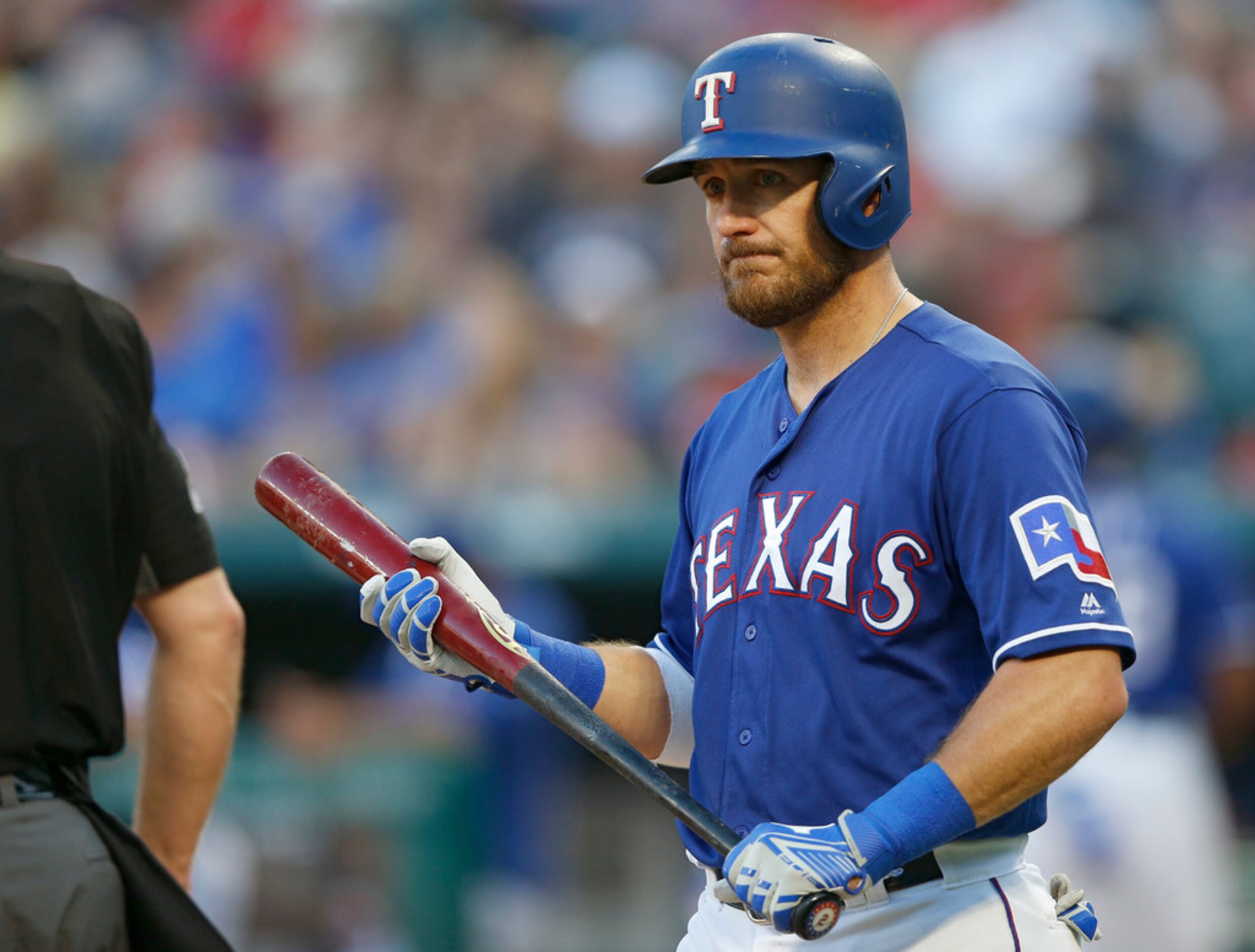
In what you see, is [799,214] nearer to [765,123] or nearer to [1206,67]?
[765,123]

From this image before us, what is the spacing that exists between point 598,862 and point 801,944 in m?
4.26

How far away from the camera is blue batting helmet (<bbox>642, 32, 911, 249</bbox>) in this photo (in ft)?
8.79

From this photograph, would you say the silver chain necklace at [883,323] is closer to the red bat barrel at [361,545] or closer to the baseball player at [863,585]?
the baseball player at [863,585]

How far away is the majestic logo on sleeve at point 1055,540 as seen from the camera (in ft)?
7.85

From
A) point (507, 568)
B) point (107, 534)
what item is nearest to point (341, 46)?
point (507, 568)

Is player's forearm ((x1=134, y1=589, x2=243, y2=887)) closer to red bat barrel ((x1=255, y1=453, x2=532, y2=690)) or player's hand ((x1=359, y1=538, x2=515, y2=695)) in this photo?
red bat barrel ((x1=255, y1=453, x2=532, y2=690))

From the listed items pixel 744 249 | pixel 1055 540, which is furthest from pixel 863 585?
pixel 744 249

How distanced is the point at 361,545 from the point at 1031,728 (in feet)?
3.73

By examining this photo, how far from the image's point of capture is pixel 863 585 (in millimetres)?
2564

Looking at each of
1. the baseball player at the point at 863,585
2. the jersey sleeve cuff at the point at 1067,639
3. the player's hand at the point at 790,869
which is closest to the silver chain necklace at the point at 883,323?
the baseball player at the point at 863,585

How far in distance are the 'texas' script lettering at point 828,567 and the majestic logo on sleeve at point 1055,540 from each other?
17cm

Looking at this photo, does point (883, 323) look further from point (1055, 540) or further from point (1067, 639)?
point (1067, 639)

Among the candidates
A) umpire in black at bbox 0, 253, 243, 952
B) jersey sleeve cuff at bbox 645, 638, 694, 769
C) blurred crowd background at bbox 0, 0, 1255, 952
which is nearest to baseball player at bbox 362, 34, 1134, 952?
jersey sleeve cuff at bbox 645, 638, 694, 769

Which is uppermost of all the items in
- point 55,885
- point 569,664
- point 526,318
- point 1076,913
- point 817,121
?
point 817,121
